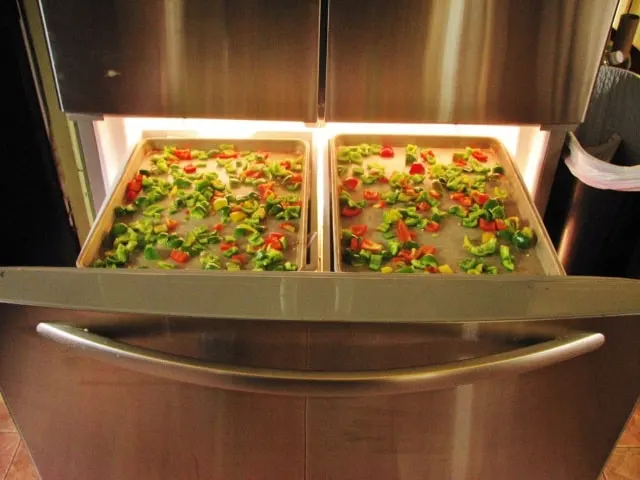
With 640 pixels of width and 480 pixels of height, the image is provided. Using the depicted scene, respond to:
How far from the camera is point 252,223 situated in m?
1.11

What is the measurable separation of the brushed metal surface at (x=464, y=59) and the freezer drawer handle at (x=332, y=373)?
0.54 meters

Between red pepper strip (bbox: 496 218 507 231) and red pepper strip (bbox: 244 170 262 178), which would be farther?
red pepper strip (bbox: 244 170 262 178)

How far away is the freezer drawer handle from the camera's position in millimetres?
620

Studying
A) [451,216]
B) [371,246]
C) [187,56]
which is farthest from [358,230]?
[187,56]

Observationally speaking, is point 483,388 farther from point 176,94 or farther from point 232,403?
point 176,94

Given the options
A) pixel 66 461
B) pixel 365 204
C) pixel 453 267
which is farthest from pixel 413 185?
pixel 66 461

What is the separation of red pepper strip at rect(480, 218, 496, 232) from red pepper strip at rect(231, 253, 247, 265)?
0.45 metres

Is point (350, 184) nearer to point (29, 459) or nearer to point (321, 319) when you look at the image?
point (321, 319)

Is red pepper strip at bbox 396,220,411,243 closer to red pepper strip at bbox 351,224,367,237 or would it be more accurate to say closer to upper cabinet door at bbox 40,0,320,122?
red pepper strip at bbox 351,224,367,237

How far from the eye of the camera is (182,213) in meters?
1.16

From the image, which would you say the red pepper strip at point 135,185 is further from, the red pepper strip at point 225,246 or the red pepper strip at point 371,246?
the red pepper strip at point 371,246

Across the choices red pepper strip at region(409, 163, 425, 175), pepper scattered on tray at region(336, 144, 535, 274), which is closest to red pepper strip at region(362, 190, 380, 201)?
pepper scattered on tray at region(336, 144, 535, 274)

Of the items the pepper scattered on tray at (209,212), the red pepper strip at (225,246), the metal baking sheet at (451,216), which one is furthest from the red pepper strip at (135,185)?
the metal baking sheet at (451,216)

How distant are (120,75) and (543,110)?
0.74 m
